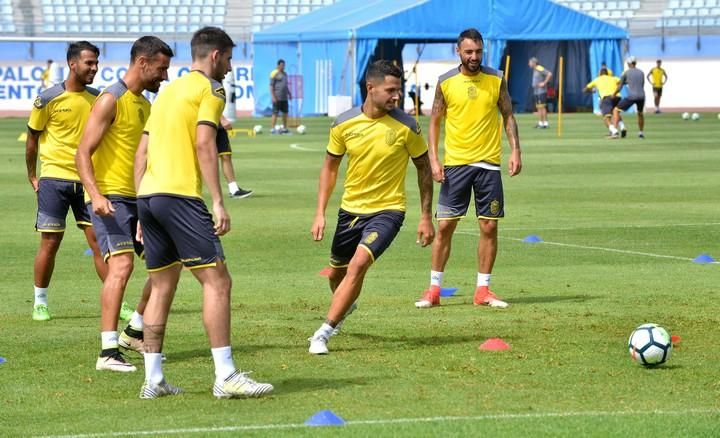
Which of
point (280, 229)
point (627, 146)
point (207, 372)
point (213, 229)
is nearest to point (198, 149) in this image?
point (213, 229)

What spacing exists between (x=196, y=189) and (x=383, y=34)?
43568 millimetres

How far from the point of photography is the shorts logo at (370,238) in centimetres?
969

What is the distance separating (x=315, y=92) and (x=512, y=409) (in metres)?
48.3

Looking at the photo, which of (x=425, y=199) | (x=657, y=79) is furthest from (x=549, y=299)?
(x=657, y=79)

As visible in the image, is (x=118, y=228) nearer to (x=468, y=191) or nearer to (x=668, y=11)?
(x=468, y=191)

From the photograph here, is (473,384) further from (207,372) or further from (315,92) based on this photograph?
(315,92)

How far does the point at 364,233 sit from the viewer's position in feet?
32.1

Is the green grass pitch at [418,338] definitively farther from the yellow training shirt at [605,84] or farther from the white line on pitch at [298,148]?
the yellow training shirt at [605,84]

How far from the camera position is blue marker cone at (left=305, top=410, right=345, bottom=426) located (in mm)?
7180

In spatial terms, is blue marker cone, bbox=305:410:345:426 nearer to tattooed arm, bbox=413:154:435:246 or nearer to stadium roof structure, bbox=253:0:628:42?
tattooed arm, bbox=413:154:435:246

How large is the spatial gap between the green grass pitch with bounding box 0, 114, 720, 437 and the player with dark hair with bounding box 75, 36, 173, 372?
0.92ft

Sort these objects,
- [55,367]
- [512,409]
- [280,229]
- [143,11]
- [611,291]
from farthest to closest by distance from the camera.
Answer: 1. [143,11]
2. [280,229]
3. [611,291]
4. [55,367]
5. [512,409]

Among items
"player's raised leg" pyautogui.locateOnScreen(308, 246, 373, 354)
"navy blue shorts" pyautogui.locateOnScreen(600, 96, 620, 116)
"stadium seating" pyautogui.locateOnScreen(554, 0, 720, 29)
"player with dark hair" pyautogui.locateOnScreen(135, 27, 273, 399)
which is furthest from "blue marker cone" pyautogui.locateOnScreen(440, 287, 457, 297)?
"stadium seating" pyautogui.locateOnScreen(554, 0, 720, 29)

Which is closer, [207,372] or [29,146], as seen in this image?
[207,372]
